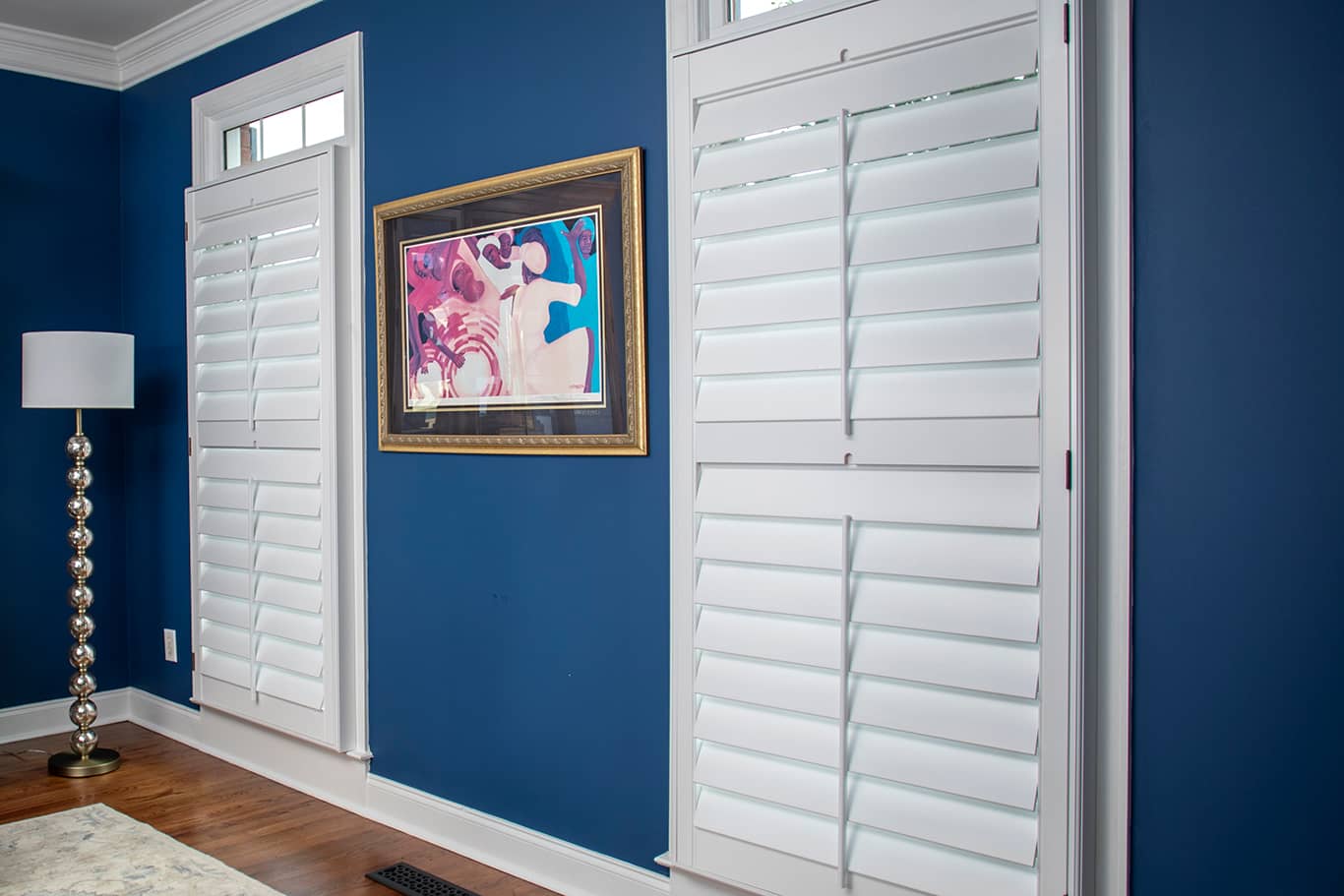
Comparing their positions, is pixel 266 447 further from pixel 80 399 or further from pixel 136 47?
pixel 136 47

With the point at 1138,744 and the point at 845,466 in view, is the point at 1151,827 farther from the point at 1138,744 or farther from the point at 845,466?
the point at 845,466

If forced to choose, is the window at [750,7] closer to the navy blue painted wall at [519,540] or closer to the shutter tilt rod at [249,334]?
the navy blue painted wall at [519,540]

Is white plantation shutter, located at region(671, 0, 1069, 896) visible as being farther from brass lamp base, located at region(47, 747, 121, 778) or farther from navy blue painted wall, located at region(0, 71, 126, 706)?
navy blue painted wall, located at region(0, 71, 126, 706)

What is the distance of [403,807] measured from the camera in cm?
327

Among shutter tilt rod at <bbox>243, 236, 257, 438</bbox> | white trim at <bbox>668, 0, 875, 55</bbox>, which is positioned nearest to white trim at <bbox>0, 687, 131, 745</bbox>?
shutter tilt rod at <bbox>243, 236, 257, 438</bbox>

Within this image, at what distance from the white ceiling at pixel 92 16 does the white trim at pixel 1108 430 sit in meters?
3.40

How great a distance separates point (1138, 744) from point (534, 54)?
7.33ft

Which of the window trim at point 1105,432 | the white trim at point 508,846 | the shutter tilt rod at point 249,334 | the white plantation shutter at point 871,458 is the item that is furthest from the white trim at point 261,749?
the window trim at point 1105,432

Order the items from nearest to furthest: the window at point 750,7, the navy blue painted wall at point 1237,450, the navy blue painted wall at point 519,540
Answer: the navy blue painted wall at point 1237,450, the window at point 750,7, the navy blue painted wall at point 519,540

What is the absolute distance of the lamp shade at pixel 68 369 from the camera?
12.5 feet

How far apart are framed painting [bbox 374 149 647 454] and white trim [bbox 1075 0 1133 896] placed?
1.09 metres

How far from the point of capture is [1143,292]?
72.6 inches

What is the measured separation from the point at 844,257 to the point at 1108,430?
2.04 ft

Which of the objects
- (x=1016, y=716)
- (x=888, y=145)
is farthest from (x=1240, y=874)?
(x=888, y=145)
